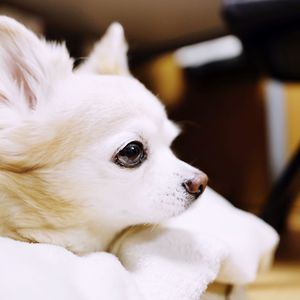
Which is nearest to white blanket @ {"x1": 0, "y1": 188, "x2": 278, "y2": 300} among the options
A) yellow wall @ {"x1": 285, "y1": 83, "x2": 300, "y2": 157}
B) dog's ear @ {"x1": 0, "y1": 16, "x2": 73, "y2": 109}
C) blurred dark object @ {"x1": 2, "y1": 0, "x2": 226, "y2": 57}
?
dog's ear @ {"x1": 0, "y1": 16, "x2": 73, "y2": 109}

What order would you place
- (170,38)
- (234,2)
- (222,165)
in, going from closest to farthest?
(234,2)
(170,38)
(222,165)

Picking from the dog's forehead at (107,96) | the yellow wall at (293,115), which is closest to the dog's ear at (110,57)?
the dog's forehead at (107,96)

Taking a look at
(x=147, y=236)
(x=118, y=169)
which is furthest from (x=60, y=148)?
(x=147, y=236)

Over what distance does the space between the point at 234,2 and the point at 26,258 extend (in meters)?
0.76

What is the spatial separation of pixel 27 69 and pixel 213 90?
137 centimetres

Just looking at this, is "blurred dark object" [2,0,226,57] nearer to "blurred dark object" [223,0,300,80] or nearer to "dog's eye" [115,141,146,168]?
"blurred dark object" [223,0,300,80]

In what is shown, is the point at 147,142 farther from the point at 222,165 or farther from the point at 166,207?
the point at 222,165

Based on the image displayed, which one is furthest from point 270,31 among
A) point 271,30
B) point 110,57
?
point 110,57

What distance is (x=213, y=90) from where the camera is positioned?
2033 millimetres

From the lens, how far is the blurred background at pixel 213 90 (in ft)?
4.80

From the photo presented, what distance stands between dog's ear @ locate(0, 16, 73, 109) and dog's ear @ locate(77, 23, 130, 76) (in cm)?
13

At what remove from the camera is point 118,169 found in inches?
27.2

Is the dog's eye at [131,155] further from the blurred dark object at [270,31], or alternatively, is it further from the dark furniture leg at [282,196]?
the dark furniture leg at [282,196]

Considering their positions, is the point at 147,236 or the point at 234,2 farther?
the point at 234,2
